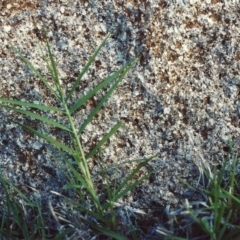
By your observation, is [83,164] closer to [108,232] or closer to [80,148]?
[80,148]

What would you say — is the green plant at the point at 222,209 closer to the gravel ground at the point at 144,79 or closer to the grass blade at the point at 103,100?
the gravel ground at the point at 144,79

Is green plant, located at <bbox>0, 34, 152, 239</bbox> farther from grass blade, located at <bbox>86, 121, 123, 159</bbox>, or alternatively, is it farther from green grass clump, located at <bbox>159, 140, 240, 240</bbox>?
green grass clump, located at <bbox>159, 140, 240, 240</bbox>

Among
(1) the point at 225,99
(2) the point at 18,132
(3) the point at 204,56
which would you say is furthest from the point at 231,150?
(2) the point at 18,132

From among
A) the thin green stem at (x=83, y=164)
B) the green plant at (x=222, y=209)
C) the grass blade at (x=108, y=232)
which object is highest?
the green plant at (x=222, y=209)

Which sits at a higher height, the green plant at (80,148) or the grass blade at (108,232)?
the green plant at (80,148)

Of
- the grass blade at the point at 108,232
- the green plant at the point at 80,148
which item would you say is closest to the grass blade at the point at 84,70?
the green plant at the point at 80,148

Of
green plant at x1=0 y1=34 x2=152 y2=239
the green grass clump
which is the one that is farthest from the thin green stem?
the green grass clump

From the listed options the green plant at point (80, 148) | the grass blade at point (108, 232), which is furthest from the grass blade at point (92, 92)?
the grass blade at point (108, 232)
